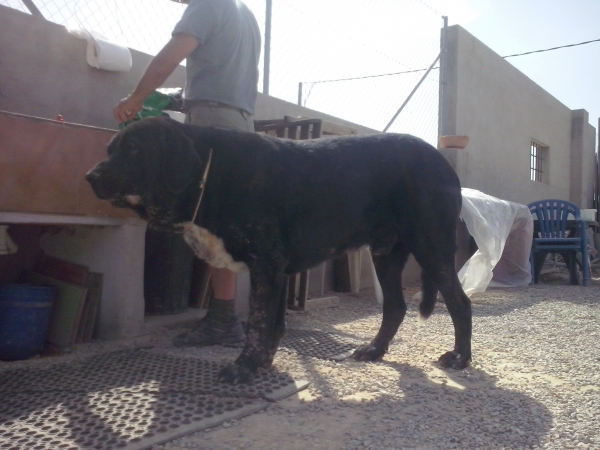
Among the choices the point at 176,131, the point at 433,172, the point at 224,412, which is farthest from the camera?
the point at 433,172

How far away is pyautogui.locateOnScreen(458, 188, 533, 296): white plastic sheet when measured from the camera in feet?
19.3

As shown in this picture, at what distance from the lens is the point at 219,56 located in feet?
10.6

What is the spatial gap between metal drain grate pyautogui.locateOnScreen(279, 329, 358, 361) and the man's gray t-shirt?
5.03 ft

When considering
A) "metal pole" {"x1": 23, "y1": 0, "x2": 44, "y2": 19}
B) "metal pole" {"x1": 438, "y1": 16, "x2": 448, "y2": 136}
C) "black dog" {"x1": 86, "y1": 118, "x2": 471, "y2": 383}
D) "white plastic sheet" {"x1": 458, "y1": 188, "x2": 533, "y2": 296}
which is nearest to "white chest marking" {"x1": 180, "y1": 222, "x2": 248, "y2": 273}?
"black dog" {"x1": 86, "y1": 118, "x2": 471, "y2": 383}

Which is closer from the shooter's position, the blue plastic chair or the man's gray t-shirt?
the man's gray t-shirt

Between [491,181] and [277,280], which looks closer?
[277,280]

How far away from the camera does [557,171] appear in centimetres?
1470

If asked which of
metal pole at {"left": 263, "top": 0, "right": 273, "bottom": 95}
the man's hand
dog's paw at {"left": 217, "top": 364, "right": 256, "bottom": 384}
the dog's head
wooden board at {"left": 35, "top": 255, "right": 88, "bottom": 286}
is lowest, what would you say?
dog's paw at {"left": 217, "top": 364, "right": 256, "bottom": 384}

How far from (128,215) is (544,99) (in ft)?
42.9

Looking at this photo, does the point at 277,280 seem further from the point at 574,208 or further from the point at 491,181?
the point at 491,181

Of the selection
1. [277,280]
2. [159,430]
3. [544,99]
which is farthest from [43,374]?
[544,99]

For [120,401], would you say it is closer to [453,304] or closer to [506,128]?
[453,304]

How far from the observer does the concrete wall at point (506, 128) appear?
30.5ft

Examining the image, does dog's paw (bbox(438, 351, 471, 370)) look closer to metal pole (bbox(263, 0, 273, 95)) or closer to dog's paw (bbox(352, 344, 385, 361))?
dog's paw (bbox(352, 344, 385, 361))
